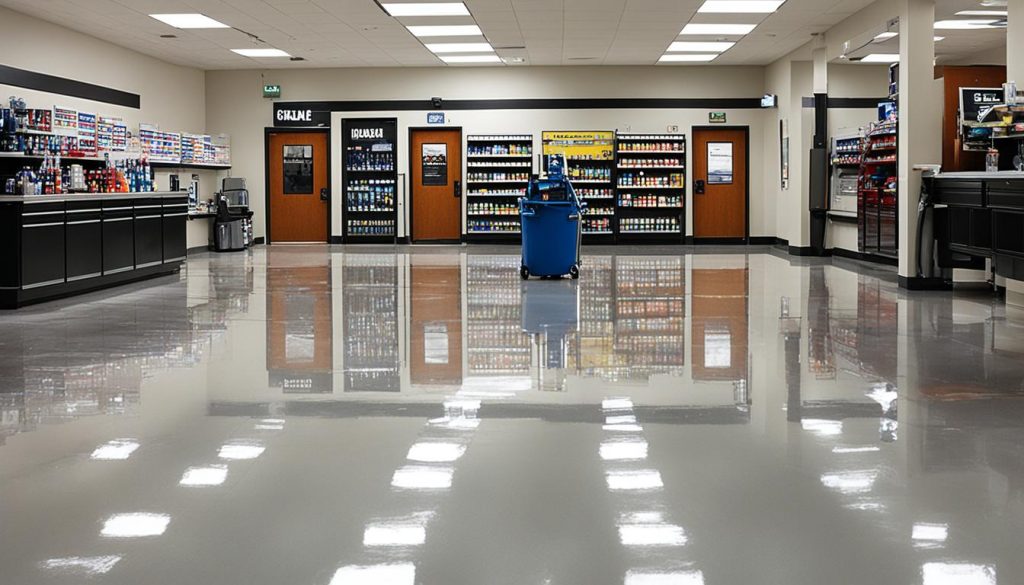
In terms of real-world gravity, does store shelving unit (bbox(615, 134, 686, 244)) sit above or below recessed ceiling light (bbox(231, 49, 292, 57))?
below

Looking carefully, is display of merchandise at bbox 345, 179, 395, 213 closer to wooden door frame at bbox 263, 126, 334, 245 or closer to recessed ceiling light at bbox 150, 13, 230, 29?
wooden door frame at bbox 263, 126, 334, 245

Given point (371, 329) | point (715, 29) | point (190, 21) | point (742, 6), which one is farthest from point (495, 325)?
point (715, 29)

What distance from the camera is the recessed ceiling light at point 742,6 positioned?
41.2 feet

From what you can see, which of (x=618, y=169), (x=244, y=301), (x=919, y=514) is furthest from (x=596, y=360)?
(x=618, y=169)

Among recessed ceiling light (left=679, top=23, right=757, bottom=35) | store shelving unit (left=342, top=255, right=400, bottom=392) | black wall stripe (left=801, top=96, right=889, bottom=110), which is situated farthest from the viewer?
black wall stripe (left=801, top=96, right=889, bottom=110)

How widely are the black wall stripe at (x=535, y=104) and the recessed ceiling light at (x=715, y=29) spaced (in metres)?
4.06

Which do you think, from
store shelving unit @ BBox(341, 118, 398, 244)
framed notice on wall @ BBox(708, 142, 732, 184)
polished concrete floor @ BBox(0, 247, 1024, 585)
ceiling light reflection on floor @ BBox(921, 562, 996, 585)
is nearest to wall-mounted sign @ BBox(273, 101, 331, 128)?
store shelving unit @ BBox(341, 118, 398, 244)

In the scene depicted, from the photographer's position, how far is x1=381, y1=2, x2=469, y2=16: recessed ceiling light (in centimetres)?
1259

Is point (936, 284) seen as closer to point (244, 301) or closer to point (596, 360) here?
point (596, 360)

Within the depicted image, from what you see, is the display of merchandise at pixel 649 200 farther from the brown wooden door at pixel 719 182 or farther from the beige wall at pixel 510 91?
the beige wall at pixel 510 91

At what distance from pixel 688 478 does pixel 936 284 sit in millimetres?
7835

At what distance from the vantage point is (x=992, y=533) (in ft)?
9.84

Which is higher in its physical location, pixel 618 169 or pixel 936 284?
pixel 618 169

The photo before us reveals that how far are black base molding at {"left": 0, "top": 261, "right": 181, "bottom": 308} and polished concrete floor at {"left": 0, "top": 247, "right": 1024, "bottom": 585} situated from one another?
577 millimetres
